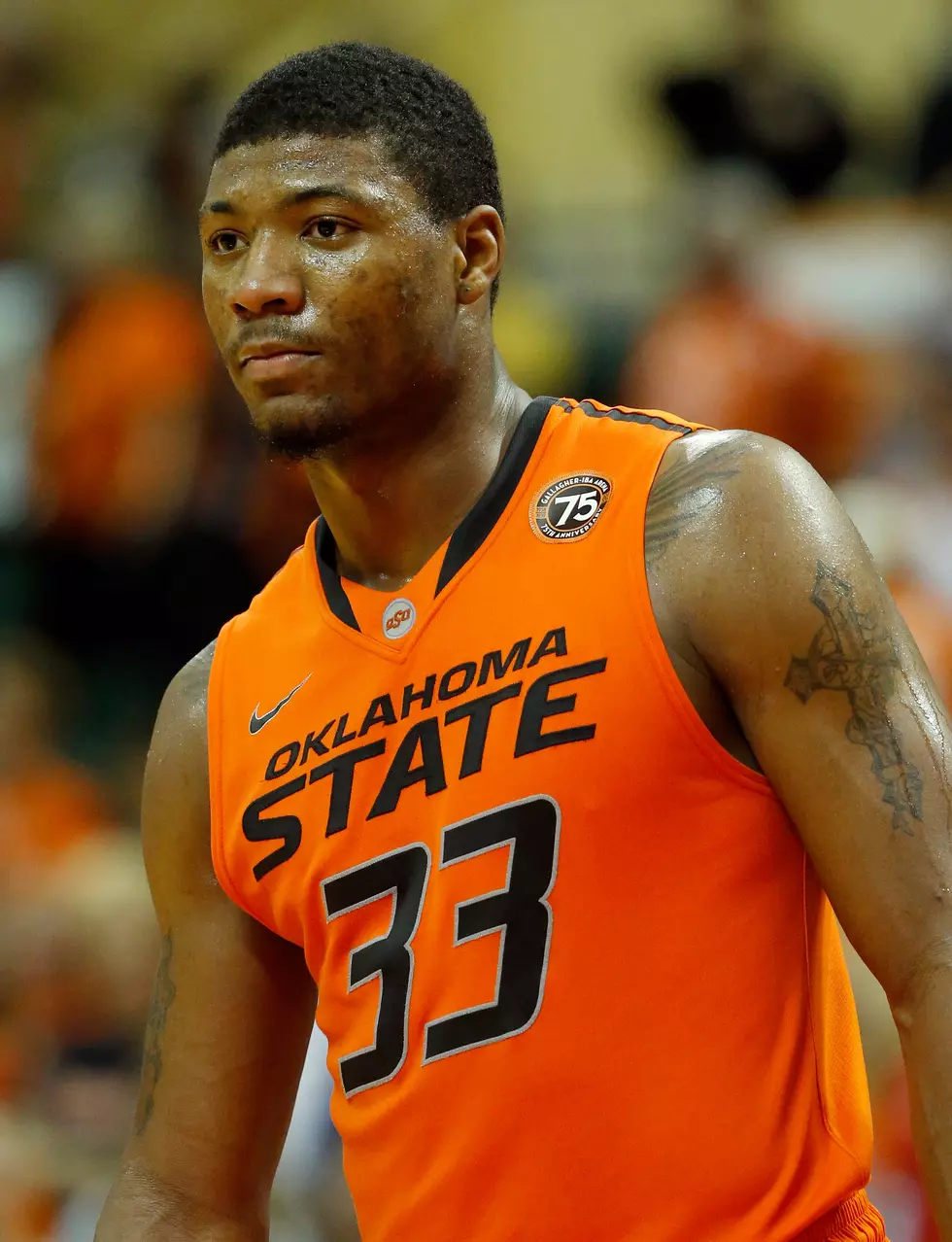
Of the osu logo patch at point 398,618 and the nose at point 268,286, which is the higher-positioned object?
the nose at point 268,286

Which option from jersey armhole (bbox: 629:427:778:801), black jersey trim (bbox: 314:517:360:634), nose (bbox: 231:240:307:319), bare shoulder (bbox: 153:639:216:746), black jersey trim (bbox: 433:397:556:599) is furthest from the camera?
bare shoulder (bbox: 153:639:216:746)

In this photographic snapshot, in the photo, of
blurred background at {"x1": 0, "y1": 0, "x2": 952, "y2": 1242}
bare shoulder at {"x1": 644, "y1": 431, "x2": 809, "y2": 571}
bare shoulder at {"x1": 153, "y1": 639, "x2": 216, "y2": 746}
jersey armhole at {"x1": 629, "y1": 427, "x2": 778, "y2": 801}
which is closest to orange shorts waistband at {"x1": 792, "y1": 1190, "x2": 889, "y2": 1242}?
jersey armhole at {"x1": 629, "y1": 427, "x2": 778, "y2": 801}

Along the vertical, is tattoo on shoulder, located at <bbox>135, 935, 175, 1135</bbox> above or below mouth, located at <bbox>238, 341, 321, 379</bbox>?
below

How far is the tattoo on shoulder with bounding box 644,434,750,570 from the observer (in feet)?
7.09

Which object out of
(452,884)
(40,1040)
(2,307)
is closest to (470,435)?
(452,884)

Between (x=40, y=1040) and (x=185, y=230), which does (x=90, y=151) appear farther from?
(x=40, y=1040)

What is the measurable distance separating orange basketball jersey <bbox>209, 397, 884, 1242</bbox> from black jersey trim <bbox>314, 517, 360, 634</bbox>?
98 mm

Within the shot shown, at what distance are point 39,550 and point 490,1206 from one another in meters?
4.14

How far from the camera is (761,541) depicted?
2.08m

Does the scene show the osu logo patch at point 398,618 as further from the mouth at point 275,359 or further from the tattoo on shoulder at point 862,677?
the tattoo on shoulder at point 862,677

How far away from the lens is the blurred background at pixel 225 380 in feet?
15.6

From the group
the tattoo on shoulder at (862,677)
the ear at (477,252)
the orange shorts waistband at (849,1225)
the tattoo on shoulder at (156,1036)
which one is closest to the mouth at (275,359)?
the ear at (477,252)

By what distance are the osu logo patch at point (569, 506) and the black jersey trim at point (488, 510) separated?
53 mm

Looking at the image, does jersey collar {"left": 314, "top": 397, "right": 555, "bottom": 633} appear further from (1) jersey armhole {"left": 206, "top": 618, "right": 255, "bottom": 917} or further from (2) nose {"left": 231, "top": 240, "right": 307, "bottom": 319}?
(2) nose {"left": 231, "top": 240, "right": 307, "bottom": 319}
